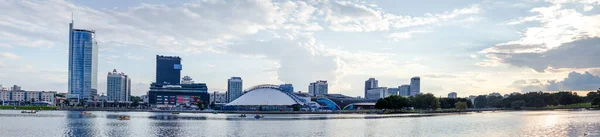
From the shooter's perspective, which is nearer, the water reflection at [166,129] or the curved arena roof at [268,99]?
the water reflection at [166,129]

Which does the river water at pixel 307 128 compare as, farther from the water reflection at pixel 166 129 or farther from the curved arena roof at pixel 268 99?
the curved arena roof at pixel 268 99

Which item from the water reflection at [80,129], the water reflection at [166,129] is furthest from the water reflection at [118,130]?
the water reflection at [166,129]

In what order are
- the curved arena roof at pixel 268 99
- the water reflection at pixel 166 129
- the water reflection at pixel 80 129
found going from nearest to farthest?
1. the water reflection at pixel 80 129
2. the water reflection at pixel 166 129
3. the curved arena roof at pixel 268 99

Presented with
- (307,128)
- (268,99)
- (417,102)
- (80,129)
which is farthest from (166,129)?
(268,99)

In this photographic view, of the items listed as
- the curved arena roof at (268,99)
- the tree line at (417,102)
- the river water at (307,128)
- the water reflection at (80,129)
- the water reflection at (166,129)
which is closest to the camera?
the river water at (307,128)

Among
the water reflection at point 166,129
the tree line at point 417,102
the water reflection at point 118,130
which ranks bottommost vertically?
the water reflection at point 166,129

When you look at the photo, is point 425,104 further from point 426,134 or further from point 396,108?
point 426,134

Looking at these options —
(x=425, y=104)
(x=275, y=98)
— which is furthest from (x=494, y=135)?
(x=275, y=98)

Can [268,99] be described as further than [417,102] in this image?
Yes

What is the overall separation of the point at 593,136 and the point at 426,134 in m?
15.7

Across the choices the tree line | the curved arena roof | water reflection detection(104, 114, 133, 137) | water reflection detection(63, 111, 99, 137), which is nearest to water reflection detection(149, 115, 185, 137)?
water reflection detection(104, 114, 133, 137)

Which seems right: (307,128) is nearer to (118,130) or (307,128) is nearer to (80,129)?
(118,130)

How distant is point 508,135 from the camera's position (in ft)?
176

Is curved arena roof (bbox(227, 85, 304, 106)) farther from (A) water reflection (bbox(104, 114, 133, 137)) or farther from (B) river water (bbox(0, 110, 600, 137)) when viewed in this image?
(A) water reflection (bbox(104, 114, 133, 137))
